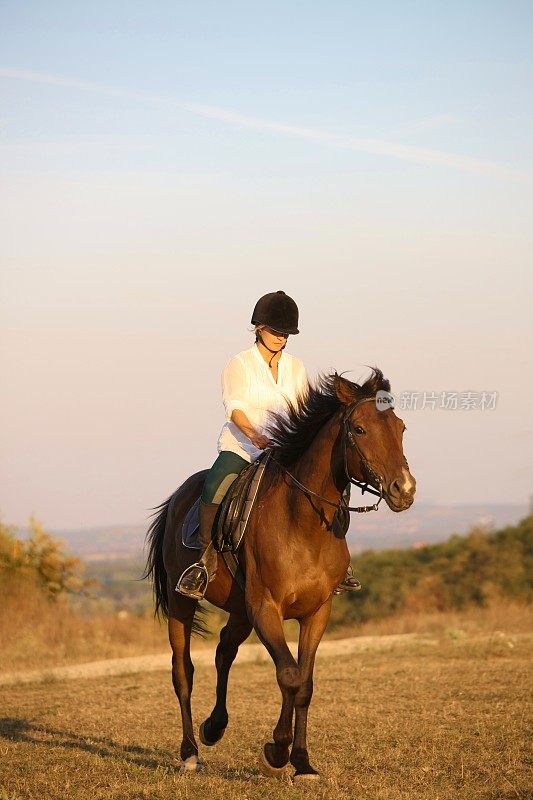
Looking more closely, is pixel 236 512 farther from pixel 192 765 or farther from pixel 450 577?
pixel 450 577

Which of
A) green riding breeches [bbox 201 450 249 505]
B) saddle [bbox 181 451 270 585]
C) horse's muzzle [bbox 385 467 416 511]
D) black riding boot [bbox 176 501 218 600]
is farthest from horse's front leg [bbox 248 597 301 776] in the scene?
horse's muzzle [bbox 385 467 416 511]

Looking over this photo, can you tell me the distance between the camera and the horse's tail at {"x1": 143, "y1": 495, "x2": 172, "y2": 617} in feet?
33.4

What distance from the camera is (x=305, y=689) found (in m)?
7.67

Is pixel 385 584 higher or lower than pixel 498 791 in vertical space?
lower

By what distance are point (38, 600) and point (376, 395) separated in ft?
53.5

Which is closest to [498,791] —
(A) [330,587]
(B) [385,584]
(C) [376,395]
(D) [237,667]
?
(A) [330,587]

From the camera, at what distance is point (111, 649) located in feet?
64.1

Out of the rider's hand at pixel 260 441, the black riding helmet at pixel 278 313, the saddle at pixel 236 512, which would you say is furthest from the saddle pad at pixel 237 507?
the black riding helmet at pixel 278 313

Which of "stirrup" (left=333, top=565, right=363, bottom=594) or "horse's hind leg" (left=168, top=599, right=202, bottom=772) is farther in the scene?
"horse's hind leg" (left=168, top=599, right=202, bottom=772)

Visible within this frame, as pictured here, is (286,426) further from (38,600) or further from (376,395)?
A: (38,600)

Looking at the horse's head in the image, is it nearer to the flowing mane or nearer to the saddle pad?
the flowing mane

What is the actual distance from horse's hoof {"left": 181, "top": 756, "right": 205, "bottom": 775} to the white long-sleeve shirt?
240 cm

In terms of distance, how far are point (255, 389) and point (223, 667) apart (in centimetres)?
254

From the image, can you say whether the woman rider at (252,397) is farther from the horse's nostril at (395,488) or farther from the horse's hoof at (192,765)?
the horse's nostril at (395,488)
